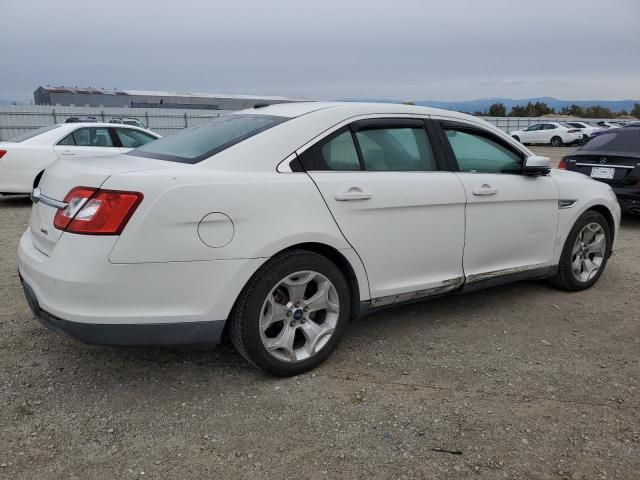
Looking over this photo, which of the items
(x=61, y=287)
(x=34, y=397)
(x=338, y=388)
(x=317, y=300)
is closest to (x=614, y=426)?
(x=338, y=388)

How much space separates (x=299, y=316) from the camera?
3148 mm

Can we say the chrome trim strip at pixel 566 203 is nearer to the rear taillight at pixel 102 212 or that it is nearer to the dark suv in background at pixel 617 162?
the rear taillight at pixel 102 212

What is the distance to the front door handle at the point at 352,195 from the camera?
10.4 ft

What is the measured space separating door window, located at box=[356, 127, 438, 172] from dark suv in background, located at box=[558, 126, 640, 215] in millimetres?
4892

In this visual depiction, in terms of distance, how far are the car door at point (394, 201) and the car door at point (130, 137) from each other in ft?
22.1

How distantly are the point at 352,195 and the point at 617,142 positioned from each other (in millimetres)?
6309

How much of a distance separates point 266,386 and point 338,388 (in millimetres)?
394

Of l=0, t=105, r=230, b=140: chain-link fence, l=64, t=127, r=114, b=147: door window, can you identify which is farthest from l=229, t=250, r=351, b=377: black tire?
l=0, t=105, r=230, b=140: chain-link fence

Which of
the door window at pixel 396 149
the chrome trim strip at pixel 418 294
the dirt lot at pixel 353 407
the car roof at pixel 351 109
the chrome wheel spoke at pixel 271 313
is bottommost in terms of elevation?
the dirt lot at pixel 353 407

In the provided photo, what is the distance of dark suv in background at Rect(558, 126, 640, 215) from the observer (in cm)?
733

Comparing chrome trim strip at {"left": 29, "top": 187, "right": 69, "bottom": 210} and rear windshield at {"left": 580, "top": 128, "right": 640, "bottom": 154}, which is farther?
rear windshield at {"left": 580, "top": 128, "right": 640, "bottom": 154}

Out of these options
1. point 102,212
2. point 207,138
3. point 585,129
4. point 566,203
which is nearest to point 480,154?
point 566,203

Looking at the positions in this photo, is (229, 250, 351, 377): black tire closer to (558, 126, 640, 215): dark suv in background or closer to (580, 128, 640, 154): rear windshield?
(558, 126, 640, 215): dark suv in background

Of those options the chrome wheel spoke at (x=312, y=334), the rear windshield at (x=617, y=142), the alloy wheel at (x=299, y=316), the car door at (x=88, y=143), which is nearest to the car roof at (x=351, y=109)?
the alloy wheel at (x=299, y=316)
